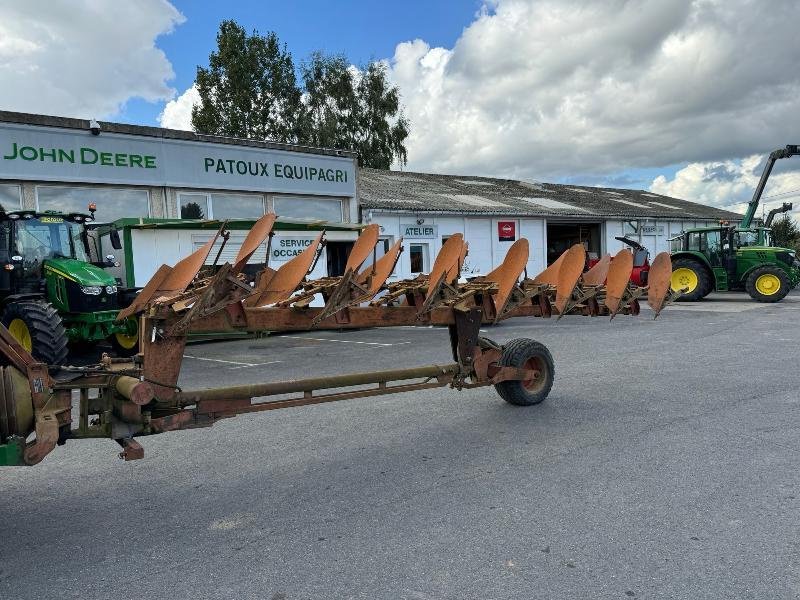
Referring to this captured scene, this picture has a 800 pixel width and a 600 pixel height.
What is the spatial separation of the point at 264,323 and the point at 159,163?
506 inches

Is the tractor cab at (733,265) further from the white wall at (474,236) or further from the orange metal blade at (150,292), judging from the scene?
the orange metal blade at (150,292)

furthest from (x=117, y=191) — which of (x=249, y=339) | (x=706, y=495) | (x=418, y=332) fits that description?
(x=706, y=495)

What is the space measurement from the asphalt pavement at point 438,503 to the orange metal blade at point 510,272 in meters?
1.24

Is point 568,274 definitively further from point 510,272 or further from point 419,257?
point 419,257

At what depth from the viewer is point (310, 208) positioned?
19.0 m

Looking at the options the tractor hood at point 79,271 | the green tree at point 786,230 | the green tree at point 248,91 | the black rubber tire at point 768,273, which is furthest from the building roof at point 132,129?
the green tree at point 786,230

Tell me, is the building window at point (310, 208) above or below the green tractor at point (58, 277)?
above

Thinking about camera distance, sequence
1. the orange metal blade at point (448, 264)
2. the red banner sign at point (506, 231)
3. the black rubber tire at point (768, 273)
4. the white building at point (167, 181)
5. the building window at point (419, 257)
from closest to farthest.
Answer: the orange metal blade at point (448, 264) < the white building at point (167, 181) < the black rubber tire at point (768, 273) < the building window at point (419, 257) < the red banner sign at point (506, 231)

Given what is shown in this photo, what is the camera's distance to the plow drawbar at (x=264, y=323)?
12.2 feet

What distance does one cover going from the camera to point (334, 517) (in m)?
4.00

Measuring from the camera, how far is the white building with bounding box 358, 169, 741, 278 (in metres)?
21.4

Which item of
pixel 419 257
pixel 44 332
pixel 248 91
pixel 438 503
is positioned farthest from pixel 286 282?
pixel 248 91

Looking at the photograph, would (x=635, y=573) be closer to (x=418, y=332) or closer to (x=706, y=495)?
(x=706, y=495)

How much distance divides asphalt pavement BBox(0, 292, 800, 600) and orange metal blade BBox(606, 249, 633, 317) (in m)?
1.14
